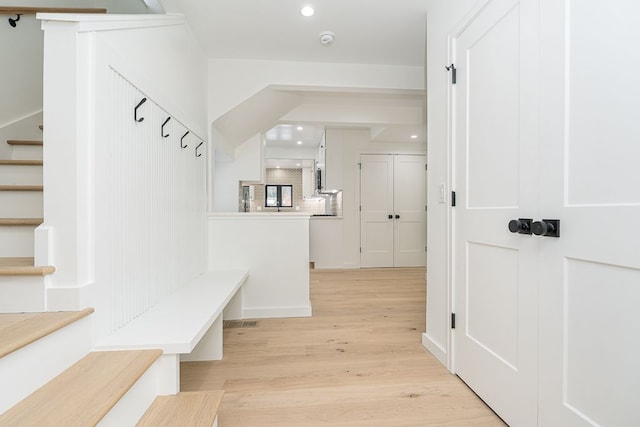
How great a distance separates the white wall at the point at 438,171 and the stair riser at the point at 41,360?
1810 mm

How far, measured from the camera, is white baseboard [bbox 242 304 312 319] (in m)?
2.67

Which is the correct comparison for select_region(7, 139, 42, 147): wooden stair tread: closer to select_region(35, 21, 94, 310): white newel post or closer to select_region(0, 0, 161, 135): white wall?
select_region(0, 0, 161, 135): white wall

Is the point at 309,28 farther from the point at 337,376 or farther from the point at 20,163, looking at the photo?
the point at 337,376

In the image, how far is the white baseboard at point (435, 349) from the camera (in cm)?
181

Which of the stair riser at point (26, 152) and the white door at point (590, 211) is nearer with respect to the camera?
the white door at point (590, 211)

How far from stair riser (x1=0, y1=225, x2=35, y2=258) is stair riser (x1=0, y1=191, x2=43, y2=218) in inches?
8.9

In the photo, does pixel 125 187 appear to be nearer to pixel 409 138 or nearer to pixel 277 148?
pixel 409 138

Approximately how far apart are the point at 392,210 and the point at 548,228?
4.17m

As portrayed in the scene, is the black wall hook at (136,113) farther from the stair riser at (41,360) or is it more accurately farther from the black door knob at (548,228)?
the black door knob at (548,228)

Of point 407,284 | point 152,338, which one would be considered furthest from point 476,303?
point 407,284

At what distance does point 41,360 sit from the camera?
36.2 inches

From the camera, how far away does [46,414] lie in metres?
0.78

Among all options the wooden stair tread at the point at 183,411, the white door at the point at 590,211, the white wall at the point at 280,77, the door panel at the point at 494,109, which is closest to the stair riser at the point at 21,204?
the wooden stair tread at the point at 183,411

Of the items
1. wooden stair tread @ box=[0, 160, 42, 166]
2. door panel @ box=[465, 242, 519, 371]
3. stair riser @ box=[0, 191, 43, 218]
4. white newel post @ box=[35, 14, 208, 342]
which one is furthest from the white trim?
door panel @ box=[465, 242, 519, 371]
